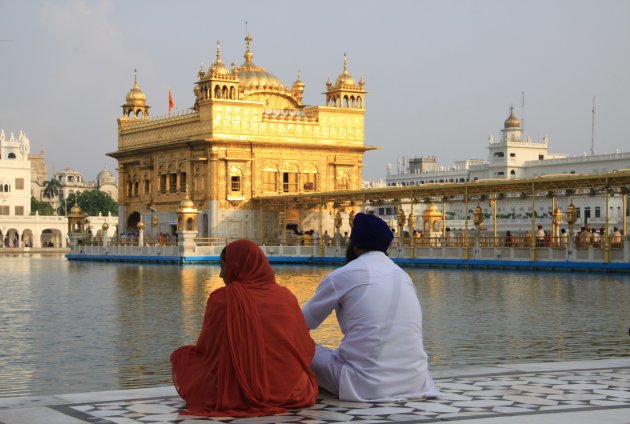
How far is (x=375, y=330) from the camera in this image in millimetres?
7328

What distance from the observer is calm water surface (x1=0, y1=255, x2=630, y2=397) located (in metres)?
10.9


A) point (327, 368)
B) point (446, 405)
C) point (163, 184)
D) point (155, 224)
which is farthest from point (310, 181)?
point (446, 405)

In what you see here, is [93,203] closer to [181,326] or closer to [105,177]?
[105,177]

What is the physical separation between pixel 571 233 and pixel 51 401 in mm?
27430

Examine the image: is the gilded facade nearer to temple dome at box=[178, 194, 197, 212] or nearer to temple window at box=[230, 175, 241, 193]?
temple window at box=[230, 175, 241, 193]

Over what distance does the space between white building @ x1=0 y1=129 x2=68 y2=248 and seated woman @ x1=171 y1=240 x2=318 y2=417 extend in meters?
77.9

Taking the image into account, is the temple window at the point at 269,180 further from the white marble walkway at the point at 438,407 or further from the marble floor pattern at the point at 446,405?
the marble floor pattern at the point at 446,405

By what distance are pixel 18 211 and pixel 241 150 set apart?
42.9 metres

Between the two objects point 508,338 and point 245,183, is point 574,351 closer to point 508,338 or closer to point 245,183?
point 508,338

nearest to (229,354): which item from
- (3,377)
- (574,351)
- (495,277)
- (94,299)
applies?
(3,377)

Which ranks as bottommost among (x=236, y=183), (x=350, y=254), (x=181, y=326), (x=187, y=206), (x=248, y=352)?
(x=181, y=326)

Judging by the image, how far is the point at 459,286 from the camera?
2489 centimetres

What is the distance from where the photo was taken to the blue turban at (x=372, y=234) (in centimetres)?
751

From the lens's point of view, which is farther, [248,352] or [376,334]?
[376,334]
